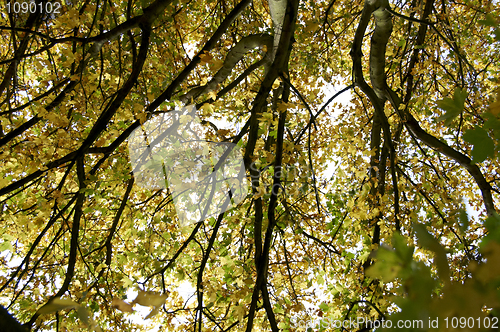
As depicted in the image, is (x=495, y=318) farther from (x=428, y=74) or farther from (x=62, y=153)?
(x=428, y=74)

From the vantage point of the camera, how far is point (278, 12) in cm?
247

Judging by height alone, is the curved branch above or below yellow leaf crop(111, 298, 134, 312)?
above

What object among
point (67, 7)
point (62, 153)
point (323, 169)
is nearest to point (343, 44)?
point (323, 169)

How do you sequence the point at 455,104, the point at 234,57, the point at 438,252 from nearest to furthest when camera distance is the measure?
the point at 438,252
the point at 455,104
the point at 234,57

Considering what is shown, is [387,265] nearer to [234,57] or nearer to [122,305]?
[122,305]

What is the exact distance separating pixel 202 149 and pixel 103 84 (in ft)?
6.25

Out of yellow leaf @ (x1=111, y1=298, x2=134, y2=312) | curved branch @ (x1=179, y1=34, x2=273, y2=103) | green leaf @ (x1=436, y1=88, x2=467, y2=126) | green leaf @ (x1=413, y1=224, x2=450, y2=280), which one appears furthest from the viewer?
curved branch @ (x1=179, y1=34, x2=273, y2=103)

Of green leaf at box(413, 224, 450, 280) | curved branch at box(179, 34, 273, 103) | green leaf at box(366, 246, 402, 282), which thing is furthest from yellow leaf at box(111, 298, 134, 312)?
curved branch at box(179, 34, 273, 103)

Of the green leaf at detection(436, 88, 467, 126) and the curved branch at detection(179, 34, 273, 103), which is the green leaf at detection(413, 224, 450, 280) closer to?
the green leaf at detection(436, 88, 467, 126)

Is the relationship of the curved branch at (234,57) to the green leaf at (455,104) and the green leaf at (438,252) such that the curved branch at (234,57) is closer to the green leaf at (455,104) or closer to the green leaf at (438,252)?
the green leaf at (455,104)

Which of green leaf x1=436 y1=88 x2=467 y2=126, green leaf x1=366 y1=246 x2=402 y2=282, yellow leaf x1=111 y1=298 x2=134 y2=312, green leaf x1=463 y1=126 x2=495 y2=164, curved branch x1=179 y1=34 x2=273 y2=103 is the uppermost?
curved branch x1=179 y1=34 x2=273 y2=103

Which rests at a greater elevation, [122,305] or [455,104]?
[455,104]

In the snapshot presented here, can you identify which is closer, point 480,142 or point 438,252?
point 438,252

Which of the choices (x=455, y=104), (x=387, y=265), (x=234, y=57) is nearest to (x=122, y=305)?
(x=387, y=265)
